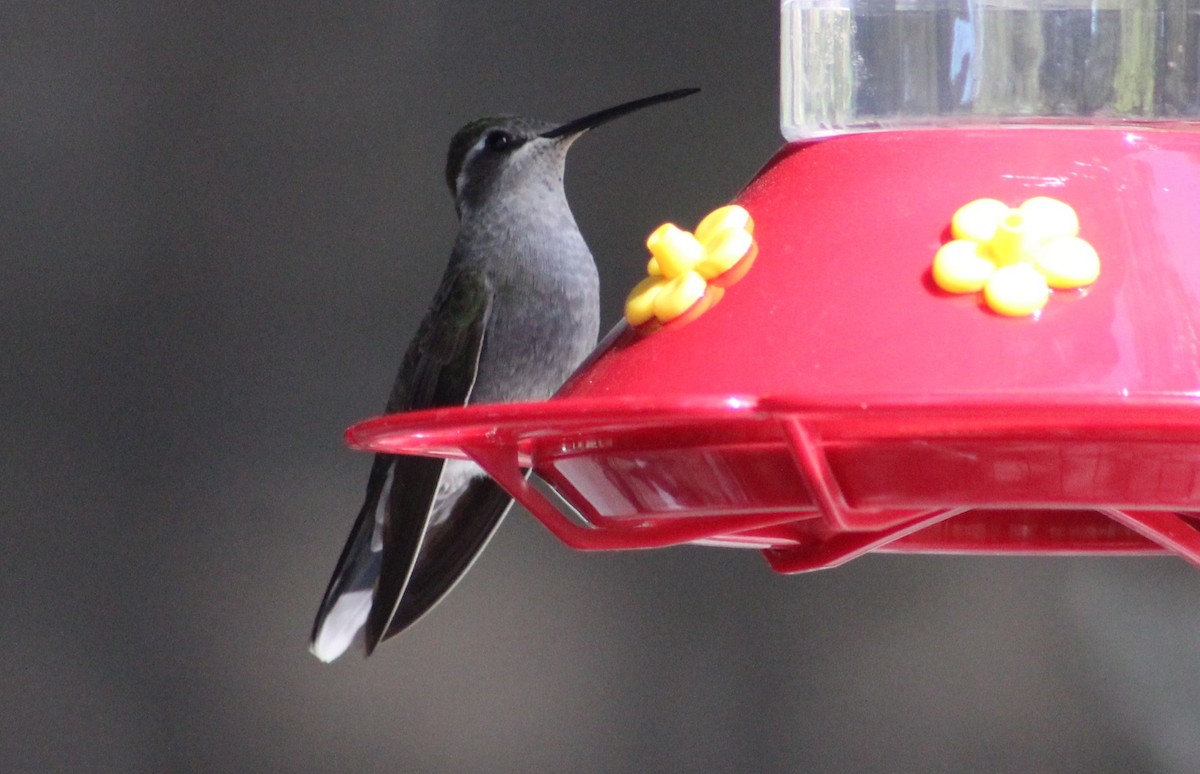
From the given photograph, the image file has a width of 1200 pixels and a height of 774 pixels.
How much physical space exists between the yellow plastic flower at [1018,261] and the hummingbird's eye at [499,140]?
2402 mm

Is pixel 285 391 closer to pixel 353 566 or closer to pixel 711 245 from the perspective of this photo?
pixel 353 566

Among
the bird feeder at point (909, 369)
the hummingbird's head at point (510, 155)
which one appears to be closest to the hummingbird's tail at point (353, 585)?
the hummingbird's head at point (510, 155)

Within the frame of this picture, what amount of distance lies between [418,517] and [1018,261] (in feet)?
5.96

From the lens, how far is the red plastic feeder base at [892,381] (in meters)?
1.31

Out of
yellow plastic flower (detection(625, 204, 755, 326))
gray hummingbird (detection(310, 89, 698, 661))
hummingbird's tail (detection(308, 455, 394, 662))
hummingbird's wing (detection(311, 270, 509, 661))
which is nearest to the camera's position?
yellow plastic flower (detection(625, 204, 755, 326))

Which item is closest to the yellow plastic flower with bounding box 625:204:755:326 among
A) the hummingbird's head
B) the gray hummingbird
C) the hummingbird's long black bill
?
the hummingbird's long black bill

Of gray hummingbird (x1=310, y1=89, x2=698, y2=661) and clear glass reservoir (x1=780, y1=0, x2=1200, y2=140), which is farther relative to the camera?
gray hummingbird (x1=310, y1=89, x2=698, y2=661)

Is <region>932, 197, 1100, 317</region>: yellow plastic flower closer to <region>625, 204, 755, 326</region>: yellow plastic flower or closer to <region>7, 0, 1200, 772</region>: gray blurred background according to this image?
<region>625, 204, 755, 326</region>: yellow plastic flower

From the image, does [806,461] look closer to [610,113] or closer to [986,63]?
[986,63]

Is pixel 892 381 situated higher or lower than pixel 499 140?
higher

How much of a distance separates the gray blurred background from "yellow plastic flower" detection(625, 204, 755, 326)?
9.18 feet

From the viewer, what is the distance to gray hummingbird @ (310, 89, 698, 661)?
125 inches

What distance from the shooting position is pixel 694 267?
64.4 inches

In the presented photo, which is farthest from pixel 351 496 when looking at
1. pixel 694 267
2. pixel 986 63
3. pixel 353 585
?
pixel 694 267
